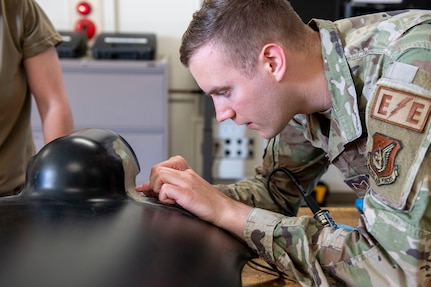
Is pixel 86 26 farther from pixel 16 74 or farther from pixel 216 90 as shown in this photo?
pixel 216 90

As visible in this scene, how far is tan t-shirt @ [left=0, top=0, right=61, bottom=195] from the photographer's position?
1.05 m

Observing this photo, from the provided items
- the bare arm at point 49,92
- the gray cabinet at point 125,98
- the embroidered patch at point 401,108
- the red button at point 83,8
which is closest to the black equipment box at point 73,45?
the gray cabinet at point 125,98

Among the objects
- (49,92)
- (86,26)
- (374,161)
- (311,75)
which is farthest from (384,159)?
(86,26)

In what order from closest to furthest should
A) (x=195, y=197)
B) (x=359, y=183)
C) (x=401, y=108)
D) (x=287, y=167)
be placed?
(x=401, y=108)
(x=195, y=197)
(x=359, y=183)
(x=287, y=167)

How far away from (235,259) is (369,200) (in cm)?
21

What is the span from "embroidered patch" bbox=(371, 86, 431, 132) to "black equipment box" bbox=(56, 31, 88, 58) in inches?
66.3

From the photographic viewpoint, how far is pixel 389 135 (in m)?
0.67

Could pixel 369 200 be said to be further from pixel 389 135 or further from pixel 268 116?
pixel 268 116

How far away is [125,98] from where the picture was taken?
2143 millimetres

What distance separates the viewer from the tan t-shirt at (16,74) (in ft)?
3.45

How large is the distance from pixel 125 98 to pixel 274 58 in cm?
142

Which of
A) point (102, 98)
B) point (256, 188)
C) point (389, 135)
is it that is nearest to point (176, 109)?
point (102, 98)

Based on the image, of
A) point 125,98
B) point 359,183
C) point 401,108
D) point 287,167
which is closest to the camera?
point 401,108

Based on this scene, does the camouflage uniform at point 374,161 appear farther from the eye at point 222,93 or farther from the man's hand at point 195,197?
the eye at point 222,93
